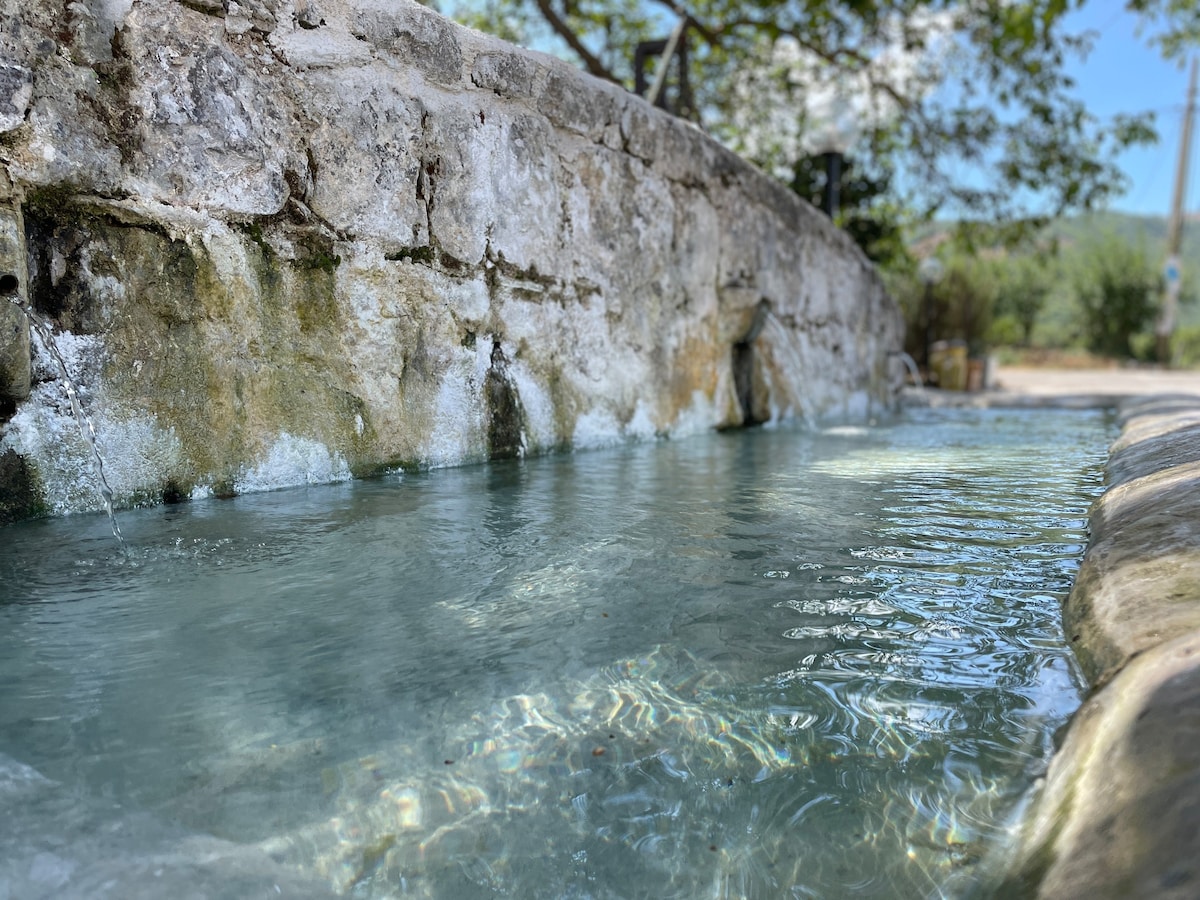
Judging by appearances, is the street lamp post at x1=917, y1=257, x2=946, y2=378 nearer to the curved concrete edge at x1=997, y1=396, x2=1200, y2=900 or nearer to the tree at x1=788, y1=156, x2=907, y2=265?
the tree at x1=788, y1=156, x2=907, y2=265

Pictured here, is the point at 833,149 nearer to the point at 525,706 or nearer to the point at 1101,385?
the point at 1101,385

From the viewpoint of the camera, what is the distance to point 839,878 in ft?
2.45

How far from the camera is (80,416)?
1.86 meters

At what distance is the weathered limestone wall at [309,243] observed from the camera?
182 centimetres

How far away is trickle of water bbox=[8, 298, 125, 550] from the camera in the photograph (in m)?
1.76

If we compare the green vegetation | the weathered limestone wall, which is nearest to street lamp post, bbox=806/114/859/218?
the weathered limestone wall

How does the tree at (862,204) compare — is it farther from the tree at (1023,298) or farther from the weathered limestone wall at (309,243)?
the tree at (1023,298)

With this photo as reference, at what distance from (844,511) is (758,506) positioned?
0.21 metres

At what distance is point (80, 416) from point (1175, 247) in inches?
894

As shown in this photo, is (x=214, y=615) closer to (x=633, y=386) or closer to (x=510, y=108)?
(x=510, y=108)

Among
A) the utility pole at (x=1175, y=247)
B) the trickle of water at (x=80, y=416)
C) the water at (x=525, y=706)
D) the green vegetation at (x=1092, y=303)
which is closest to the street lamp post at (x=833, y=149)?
the water at (x=525, y=706)

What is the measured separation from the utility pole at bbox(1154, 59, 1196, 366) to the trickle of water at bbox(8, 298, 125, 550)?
68.8 ft

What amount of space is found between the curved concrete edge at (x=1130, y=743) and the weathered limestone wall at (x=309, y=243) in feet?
6.17

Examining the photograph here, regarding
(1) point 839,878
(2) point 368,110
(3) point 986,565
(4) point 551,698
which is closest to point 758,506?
(3) point 986,565
